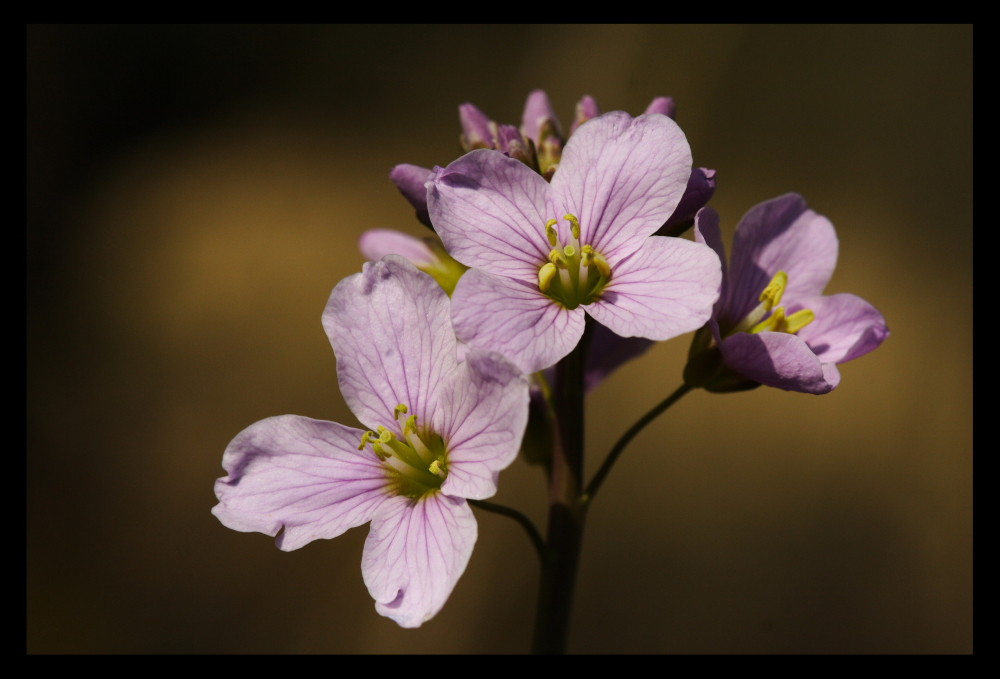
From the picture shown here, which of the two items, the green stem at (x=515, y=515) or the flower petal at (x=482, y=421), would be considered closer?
the flower petal at (x=482, y=421)

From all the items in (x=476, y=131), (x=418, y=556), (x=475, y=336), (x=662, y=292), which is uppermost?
(x=476, y=131)

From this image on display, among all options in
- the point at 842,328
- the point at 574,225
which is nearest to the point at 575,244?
the point at 574,225

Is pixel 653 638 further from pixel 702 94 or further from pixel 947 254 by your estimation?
pixel 702 94

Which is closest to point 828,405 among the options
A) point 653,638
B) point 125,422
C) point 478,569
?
point 653,638

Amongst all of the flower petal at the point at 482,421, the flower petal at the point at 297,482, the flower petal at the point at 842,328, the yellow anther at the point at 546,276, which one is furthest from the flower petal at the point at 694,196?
the flower petal at the point at 297,482

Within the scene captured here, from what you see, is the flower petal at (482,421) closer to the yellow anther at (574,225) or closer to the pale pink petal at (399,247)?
the yellow anther at (574,225)

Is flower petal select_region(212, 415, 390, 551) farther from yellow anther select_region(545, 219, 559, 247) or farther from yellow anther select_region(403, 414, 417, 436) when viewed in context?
yellow anther select_region(545, 219, 559, 247)

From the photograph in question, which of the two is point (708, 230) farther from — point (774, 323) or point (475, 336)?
point (475, 336)
